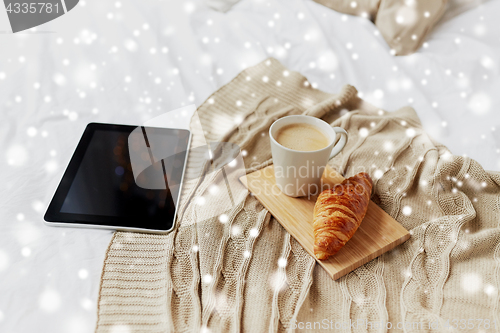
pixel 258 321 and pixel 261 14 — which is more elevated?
pixel 261 14

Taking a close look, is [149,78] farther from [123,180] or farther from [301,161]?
[301,161]

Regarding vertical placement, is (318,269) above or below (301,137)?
below

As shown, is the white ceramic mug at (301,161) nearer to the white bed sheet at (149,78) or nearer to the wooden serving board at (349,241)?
the wooden serving board at (349,241)

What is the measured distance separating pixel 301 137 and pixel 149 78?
530 mm

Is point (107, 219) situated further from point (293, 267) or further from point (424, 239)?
point (424, 239)

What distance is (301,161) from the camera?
53cm

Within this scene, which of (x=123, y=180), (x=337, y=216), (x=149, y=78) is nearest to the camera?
(x=337, y=216)

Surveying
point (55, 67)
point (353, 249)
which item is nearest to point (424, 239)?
point (353, 249)

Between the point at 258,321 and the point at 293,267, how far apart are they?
10cm

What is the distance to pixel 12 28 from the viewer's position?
3.25 ft

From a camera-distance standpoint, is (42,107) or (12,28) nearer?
(42,107)

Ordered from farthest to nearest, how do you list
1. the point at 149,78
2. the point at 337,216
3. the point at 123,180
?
the point at 149,78 → the point at 123,180 → the point at 337,216

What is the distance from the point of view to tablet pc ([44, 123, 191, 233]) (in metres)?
0.55

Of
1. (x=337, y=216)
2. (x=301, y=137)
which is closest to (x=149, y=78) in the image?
(x=301, y=137)
